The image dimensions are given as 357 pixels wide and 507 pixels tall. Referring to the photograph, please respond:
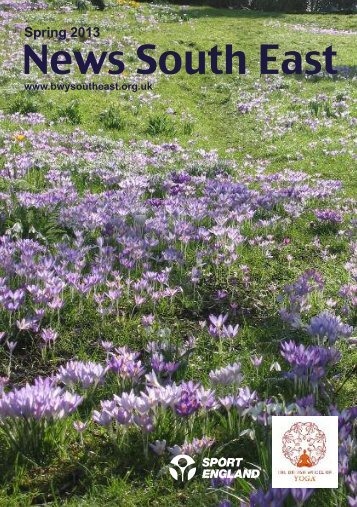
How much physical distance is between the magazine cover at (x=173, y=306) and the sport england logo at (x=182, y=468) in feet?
0.06

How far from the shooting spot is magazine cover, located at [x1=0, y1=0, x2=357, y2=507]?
255 cm

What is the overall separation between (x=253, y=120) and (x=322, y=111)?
2227 millimetres

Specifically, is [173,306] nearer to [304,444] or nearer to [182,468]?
[182,468]

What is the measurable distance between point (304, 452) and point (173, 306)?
2.45 m

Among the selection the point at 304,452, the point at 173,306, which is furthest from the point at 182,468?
the point at 173,306

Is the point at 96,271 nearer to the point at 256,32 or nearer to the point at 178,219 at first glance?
the point at 178,219

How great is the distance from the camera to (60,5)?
103 ft

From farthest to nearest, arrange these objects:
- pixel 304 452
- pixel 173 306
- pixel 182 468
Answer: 1. pixel 173 306
2. pixel 182 468
3. pixel 304 452

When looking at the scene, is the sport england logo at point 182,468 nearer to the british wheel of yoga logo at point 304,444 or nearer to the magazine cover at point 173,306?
the magazine cover at point 173,306

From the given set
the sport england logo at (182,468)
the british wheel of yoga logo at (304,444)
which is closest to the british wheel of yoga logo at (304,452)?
the british wheel of yoga logo at (304,444)

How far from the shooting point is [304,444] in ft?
7.93

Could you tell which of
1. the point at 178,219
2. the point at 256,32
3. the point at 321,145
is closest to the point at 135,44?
the point at 256,32

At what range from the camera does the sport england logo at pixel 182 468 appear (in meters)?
2.52

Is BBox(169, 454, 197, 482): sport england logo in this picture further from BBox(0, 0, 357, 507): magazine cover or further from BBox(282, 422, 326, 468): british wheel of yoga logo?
BBox(282, 422, 326, 468): british wheel of yoga logo
